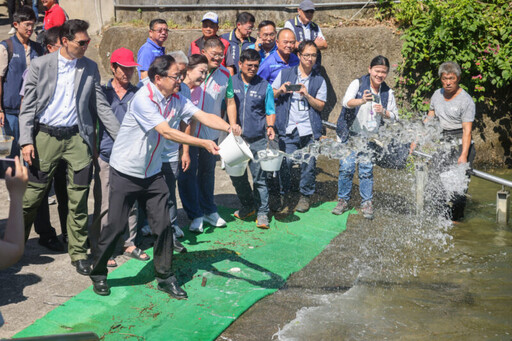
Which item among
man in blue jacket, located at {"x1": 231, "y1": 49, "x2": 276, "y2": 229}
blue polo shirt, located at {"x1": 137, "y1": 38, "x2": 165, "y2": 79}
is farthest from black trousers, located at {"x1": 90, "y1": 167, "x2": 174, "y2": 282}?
blue polo shirt, located at {"x1": 137, "y1": 38, "x2": 165, "y2": 79}

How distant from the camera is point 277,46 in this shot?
28.9 ft

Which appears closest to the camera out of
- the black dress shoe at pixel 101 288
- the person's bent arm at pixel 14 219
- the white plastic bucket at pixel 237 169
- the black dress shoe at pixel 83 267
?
the person's bent arm at pixel 14 219

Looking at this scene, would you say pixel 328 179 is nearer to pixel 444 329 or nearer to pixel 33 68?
pixel 444 329

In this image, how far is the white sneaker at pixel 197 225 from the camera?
7438 millimetres

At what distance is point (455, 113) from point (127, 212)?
14.9 ft

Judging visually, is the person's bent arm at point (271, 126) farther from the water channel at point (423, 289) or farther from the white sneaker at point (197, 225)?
the water channel at point (423, 289)

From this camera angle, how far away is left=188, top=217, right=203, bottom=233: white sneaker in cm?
744

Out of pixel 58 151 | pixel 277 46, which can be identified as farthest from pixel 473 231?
pixel 58 151

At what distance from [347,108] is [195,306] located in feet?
12.2

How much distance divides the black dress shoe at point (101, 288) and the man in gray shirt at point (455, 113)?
4.70 m

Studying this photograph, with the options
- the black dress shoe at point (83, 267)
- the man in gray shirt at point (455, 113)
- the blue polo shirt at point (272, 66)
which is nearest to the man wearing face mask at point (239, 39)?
the blue polo shirt at point (272, 66)

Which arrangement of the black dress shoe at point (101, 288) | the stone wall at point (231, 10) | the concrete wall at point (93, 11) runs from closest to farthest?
the black dress shoe at point (101, 288) < the stone wall at point (231, 10) < the concrete wall at point (93, 11)

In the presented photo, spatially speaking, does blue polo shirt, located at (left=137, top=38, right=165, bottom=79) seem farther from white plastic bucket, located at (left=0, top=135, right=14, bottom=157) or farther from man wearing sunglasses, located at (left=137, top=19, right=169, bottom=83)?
white plastic bucket, located at (left=0, top=135, right=14, bottom=157)

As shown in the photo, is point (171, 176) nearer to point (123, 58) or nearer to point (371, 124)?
point (123, 58)
